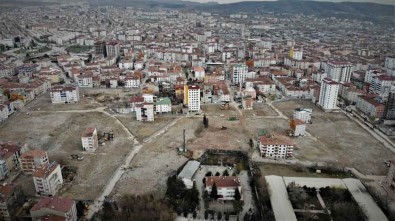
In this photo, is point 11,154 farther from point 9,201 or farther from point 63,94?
point 63,94

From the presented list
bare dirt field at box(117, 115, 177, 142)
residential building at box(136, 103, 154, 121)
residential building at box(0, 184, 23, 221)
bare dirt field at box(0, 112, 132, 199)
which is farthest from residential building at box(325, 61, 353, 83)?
residential building at box(0, 184, 23, 221)

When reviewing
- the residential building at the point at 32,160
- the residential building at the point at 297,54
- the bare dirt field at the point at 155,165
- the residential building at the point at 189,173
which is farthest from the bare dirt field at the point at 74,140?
the residential building at the point at 297,54

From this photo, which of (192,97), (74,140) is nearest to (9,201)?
(74,140)

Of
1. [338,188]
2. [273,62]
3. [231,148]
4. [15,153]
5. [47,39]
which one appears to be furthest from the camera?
[47,39]

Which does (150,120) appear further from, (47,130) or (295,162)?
(295,162)

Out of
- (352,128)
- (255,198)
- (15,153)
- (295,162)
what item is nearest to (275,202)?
(255,198)

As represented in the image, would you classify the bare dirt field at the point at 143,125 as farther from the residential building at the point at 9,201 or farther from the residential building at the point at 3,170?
the residential building at the point at 9,201

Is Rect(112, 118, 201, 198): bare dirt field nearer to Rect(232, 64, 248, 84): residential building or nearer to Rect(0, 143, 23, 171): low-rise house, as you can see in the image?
Rect(0, 143, 23, 171): low-rise house

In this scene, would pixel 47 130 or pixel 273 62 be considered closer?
pixel 47 130
